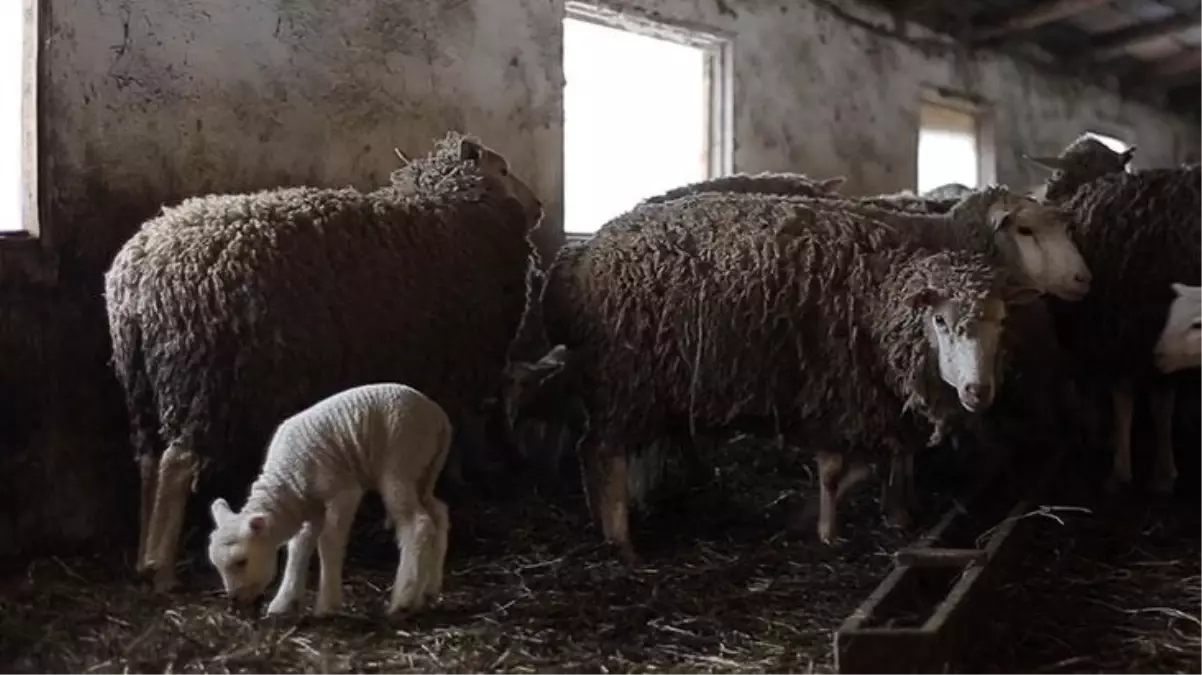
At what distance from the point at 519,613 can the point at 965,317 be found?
208cm

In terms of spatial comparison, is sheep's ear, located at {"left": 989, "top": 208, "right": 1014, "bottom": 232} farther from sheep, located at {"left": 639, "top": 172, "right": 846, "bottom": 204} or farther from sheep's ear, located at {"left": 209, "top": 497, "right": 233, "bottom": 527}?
sheep's ear, located at {"left": 209, "top": 497, "right": 233, "bottom": 527}

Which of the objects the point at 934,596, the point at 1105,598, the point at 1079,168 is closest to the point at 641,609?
the point at 934,596

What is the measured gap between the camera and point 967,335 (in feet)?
16.0

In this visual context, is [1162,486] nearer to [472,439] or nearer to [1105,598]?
[1105,598]

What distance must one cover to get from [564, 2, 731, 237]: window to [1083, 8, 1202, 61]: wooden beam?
5548mm

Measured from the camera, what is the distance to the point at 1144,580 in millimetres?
4844

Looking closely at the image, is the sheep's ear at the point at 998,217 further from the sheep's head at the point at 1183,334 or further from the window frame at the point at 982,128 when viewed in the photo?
the window frame at the point at 982,128

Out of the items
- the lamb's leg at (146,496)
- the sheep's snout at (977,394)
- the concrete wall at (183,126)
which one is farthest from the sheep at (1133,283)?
the lamb's leg at (146,496)

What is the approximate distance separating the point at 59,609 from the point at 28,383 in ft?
3.97

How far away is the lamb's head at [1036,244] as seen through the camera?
588 centimetres

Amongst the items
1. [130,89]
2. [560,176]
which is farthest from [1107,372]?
[130,89]

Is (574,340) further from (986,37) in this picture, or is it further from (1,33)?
(986,37)

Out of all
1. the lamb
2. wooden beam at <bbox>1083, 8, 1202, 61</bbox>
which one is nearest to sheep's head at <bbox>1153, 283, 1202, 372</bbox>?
the lamb

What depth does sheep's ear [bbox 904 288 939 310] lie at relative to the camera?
495 centimetres
